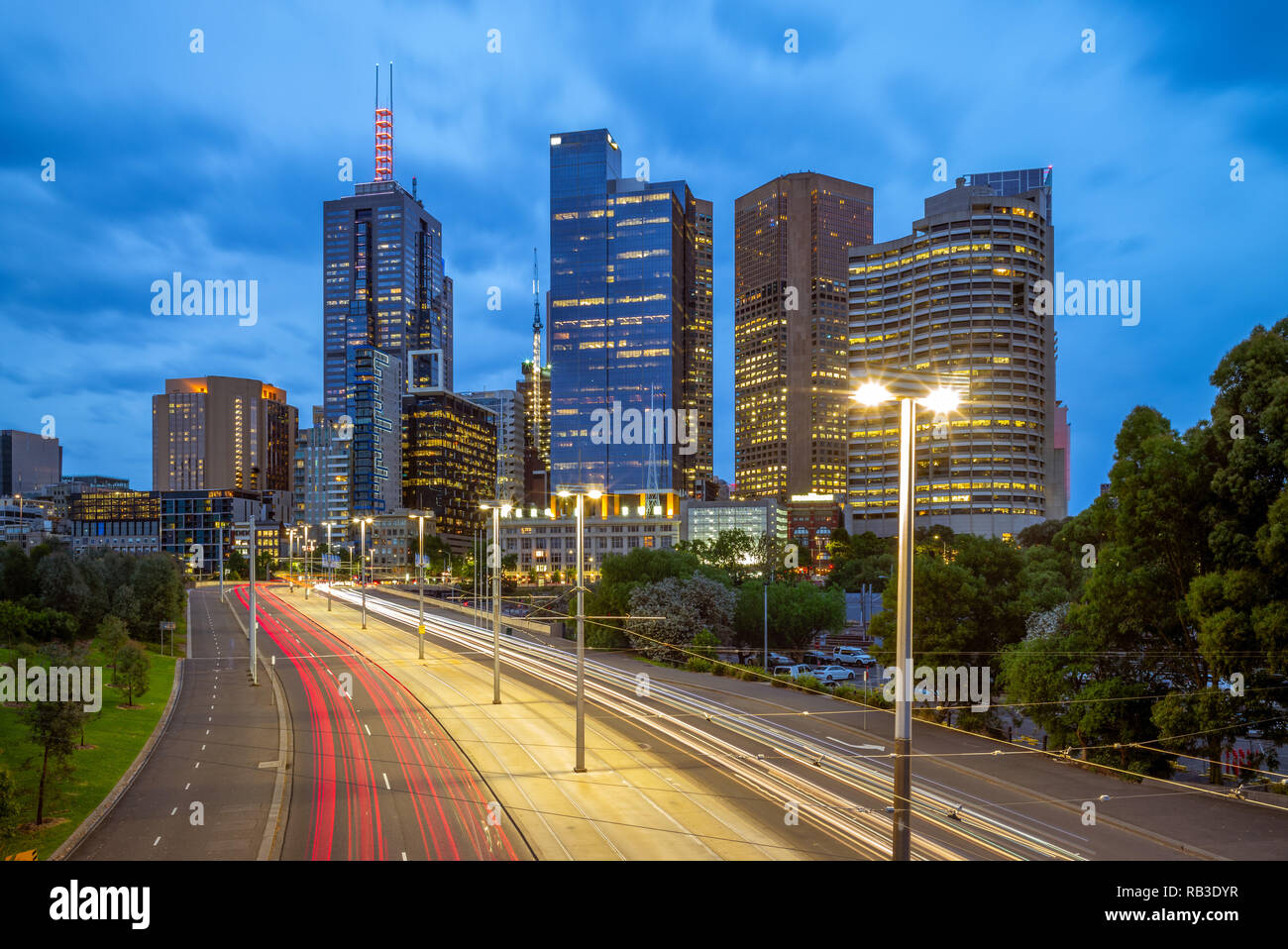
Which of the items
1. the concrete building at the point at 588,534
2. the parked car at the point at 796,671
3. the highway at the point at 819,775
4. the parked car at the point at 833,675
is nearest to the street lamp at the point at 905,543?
the highway at the point at 819,775

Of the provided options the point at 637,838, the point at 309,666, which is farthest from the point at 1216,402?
the point at 309,666

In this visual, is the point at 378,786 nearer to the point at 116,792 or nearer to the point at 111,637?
the point at 116,792

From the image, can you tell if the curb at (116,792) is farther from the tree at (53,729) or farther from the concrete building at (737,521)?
the concrete building at (737,521)

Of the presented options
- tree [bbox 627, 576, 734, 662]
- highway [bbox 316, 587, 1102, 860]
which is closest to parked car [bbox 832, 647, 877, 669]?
tree [bbox 627, 576, 734, 662]

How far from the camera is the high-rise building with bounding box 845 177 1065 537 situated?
169000 millimetres

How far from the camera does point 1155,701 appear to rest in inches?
Result: 1086

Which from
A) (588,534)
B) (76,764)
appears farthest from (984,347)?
(76,764)

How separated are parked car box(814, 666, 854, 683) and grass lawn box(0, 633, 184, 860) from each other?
45.6m

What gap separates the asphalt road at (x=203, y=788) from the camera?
21031mm

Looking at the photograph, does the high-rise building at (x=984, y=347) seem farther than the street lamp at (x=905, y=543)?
Yes

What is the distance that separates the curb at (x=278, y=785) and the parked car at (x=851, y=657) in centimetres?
Result: 4931
